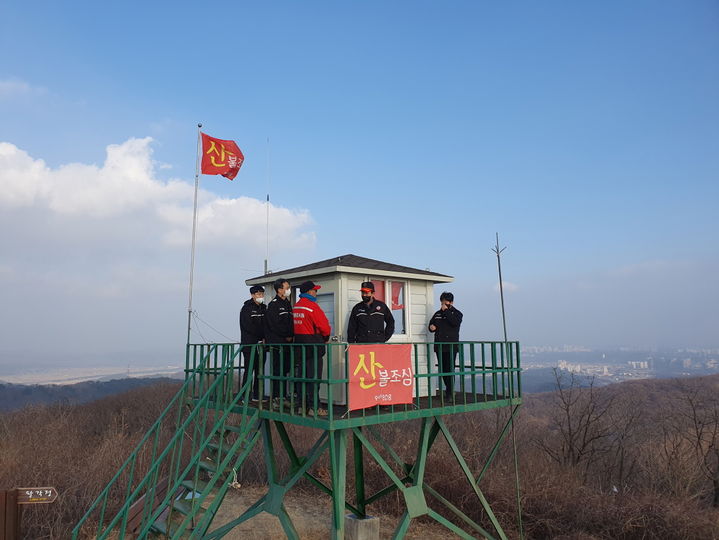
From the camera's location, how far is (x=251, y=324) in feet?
30.1

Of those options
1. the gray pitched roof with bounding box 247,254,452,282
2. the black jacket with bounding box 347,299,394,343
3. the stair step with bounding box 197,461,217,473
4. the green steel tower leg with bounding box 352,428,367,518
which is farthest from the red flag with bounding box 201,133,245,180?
the green steel tower leg with bounding box 352,428,367,518

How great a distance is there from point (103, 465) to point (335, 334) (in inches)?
500

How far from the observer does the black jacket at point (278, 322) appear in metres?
8.43

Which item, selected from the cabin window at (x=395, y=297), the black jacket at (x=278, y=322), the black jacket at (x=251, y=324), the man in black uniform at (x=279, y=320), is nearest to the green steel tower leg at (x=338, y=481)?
the man in black uniform at (x=279, y=320)

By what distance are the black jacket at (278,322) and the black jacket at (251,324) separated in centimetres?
73

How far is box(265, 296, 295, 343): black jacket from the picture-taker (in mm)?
8430

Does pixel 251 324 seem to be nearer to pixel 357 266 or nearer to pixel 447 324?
pixel 357 266

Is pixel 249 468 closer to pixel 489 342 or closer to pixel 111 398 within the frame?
pixel 489 342

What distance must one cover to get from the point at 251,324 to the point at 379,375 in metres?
2.89

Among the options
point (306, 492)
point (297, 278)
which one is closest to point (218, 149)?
point (297, 278)

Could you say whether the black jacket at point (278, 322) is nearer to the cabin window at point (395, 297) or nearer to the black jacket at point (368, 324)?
the black jacket at point (368, 324)

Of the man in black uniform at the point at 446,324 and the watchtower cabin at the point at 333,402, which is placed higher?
the man in black uniform at the point at 446,324

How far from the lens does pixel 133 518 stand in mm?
10555

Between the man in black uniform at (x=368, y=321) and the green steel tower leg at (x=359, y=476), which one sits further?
the green steel tower leg at (x=359, y=476)
